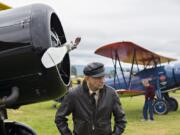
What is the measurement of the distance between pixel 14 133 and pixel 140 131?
27.7ft

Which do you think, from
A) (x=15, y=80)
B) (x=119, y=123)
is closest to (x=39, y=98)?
(x=15, y=80)

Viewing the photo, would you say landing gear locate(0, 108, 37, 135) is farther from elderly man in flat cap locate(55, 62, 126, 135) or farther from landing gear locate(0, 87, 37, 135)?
elderly man in flat cap locate(55, 62, 126, 135)

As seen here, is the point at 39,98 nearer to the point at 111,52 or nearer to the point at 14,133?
the point at 14,133

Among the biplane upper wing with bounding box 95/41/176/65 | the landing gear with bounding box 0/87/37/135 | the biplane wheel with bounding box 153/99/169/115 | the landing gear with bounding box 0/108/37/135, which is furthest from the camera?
the biplane upper wing with bounding box 95/41/176/65

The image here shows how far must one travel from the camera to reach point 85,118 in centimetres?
479

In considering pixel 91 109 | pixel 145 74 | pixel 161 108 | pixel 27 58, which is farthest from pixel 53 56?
pixel 145 74

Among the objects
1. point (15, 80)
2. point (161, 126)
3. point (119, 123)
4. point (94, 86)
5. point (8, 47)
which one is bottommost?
point (161, 126)

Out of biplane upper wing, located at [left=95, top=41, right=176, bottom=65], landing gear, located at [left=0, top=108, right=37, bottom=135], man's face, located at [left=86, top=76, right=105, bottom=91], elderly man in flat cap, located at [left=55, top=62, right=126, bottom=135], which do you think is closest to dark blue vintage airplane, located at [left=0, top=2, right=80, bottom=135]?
landing gear, located at [left=0, top=108, right=37, bottom=135]

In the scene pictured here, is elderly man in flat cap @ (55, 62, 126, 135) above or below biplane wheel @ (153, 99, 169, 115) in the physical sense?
above

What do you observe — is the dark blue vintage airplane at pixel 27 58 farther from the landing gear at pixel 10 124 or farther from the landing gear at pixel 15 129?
the landing gear at pixel 15 129

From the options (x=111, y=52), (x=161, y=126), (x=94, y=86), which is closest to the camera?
(x=94, y=86)

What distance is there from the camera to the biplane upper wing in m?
18.0

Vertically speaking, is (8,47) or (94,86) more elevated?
(8,47)

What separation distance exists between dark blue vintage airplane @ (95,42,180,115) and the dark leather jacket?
42.1 ft
